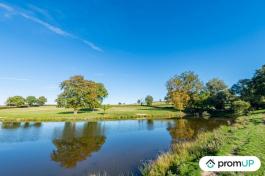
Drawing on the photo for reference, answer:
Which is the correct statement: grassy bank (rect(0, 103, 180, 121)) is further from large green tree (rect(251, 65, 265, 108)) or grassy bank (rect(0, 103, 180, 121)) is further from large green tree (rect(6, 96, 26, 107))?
large green tree (rect(6, 96, 26, 107))

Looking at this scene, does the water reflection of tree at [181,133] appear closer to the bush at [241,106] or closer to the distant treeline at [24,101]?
the bush at [241,106]

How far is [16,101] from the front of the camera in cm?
12219

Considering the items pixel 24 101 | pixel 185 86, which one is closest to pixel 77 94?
pixel 185 86

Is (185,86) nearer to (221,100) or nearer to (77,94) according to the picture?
(221,100)

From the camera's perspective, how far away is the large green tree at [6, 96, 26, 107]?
4818 inches

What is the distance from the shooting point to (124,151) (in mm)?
19125

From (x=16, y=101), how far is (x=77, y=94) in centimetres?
8050

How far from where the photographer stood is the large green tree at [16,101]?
122m

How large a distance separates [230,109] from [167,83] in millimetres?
23118

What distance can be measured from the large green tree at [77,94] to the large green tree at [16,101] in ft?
251

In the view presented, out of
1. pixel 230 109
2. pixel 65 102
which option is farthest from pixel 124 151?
pixel 230 109

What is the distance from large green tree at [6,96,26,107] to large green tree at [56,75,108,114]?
76407mm

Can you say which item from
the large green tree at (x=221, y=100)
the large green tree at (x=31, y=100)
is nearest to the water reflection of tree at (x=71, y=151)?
the large green tree at (x=221, y=100)

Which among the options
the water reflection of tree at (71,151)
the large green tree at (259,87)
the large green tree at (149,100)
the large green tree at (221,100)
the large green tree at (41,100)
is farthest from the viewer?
the large green tree at (41,100)
